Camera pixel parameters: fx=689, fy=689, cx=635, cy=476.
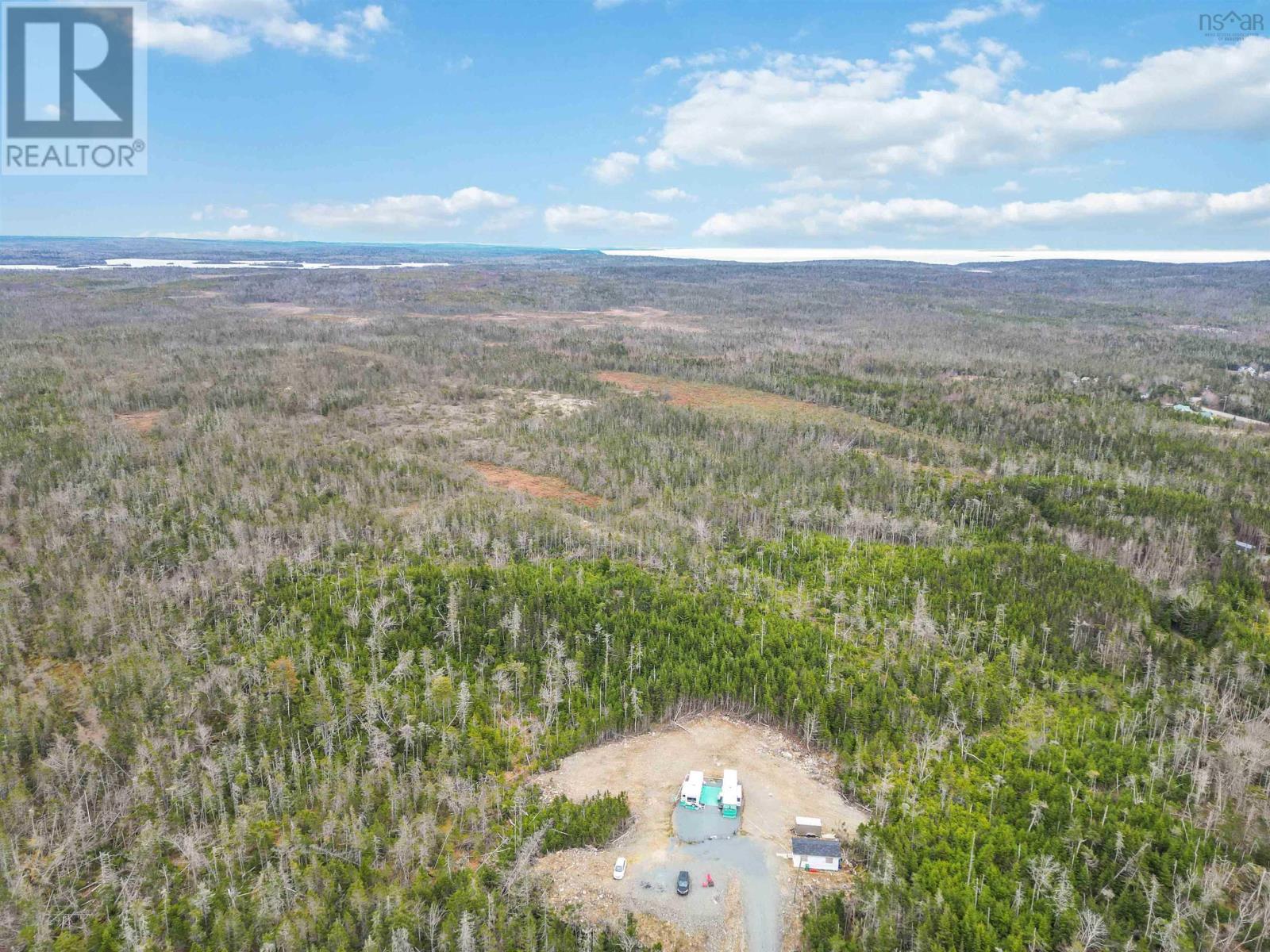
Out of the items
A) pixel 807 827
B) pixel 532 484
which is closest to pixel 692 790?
pixel 807 827

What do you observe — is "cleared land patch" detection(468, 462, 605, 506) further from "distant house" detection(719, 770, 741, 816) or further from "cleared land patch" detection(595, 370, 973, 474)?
"distant house" detection(719, 770, 741, 816)

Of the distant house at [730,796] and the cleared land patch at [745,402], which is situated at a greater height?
the cleared land patch at [745,402]

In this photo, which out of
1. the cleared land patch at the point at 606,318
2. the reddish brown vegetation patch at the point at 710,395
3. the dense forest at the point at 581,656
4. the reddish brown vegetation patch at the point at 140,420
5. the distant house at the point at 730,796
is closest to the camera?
the dense forest at the point at 581,656

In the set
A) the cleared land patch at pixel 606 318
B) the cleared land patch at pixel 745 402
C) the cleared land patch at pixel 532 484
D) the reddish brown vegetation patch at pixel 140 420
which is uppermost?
the cleared land patch at pixel 606 318

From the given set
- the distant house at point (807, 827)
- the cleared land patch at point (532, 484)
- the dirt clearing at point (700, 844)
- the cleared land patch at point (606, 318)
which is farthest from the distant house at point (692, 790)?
the cleared land patch at point (606, 318)

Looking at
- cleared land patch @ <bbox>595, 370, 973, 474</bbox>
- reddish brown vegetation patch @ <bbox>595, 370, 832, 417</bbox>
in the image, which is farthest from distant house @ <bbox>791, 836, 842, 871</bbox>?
reddish brown vegetation patch @ <bbox>595, 370, 832, 417</bbox>

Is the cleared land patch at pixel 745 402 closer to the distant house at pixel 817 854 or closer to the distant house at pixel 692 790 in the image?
the distant house at pixel 692 790

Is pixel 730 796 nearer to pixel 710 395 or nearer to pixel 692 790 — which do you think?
pixel 692 790
